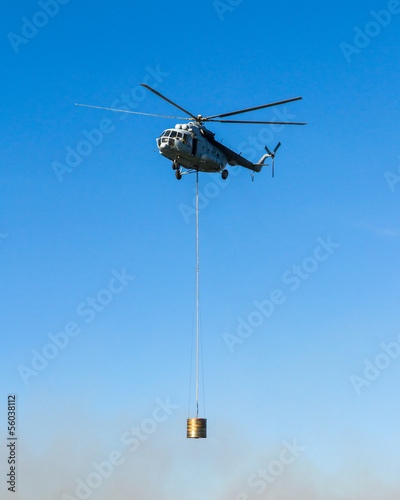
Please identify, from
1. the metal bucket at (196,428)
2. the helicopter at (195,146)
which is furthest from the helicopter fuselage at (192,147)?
the metal bucket at (196,428)

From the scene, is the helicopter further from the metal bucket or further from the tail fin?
the metal bucket

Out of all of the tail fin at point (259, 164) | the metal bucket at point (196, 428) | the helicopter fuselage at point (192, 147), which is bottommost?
the metal bucket at point (196, 428)

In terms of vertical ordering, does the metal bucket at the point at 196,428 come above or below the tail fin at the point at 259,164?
below

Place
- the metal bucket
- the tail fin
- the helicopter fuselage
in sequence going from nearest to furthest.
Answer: the metal bucket, the helicopter fuselage, the tail fin

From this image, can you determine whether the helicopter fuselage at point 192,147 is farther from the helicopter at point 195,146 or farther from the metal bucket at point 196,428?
the metal bucket at point 196,428

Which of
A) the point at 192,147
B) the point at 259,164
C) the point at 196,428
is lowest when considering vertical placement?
the point at 196,428

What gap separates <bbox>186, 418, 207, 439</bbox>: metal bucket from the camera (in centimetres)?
4925

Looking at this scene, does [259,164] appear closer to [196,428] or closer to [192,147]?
[192,147]

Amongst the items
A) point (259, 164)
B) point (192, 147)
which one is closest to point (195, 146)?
point (192, 147)

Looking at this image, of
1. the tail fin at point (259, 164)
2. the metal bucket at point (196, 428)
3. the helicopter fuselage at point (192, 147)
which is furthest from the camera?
the tail fin at point (259, 164)

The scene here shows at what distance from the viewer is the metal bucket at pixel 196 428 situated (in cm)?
4925

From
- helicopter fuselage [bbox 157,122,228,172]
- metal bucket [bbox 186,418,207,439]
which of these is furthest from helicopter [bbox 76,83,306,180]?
metal bucket [bbox 186,418,207,439]

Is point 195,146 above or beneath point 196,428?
above

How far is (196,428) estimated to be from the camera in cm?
4931
